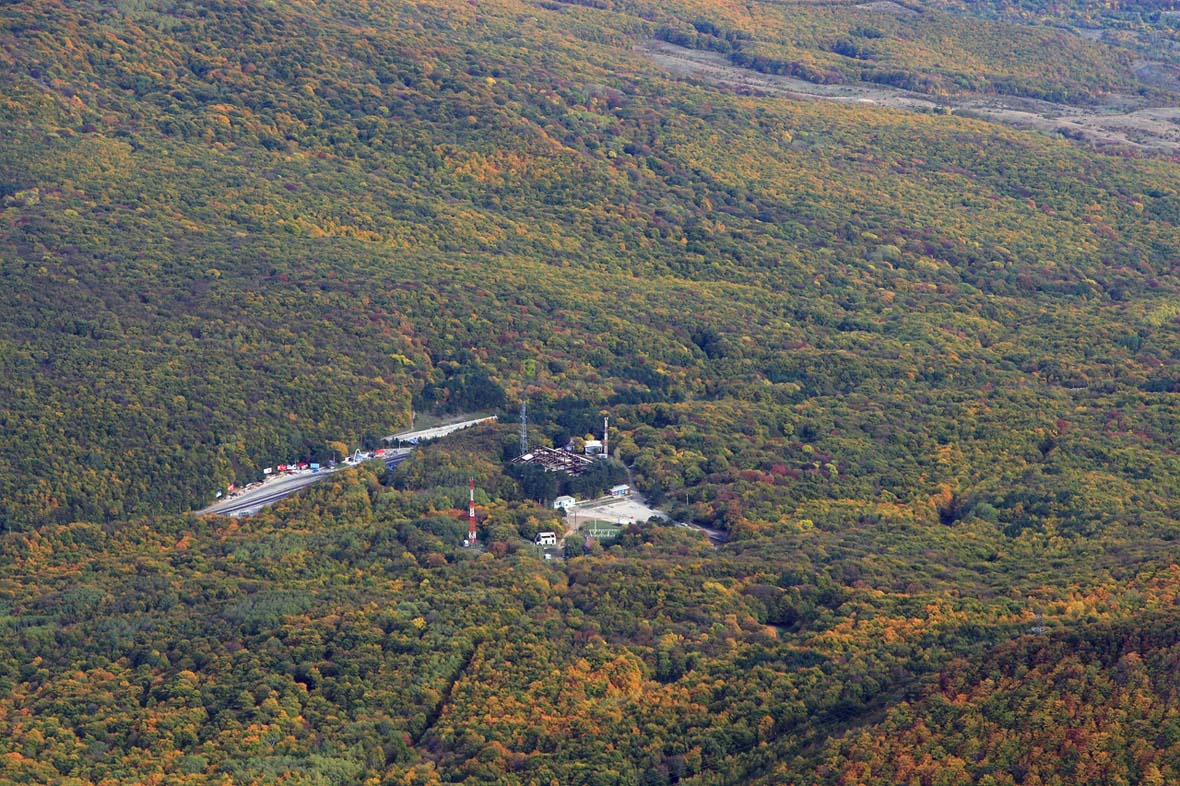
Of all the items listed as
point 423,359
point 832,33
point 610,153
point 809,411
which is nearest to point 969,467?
point 809,411

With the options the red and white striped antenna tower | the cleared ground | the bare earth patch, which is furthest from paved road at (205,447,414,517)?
the bare earth patch

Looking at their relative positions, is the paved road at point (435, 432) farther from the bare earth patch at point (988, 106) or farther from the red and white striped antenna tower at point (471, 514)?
the bare earth patch at point (988, 106)

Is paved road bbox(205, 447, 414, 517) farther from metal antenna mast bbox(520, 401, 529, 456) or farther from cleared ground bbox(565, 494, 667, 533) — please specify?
cleared ground bbox(565, 494, 667, 533)

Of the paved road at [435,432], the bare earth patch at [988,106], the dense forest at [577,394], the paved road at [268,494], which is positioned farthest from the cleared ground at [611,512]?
the bare earth patch at [988,106]

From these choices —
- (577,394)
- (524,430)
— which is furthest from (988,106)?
(524,430)

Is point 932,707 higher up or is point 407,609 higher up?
point 932,707

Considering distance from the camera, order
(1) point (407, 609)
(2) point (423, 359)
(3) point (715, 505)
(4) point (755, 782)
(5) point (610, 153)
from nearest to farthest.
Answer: (4) point (755, 782) < (1) point (407, 609) < (3) point (715, 505) < (2) point (423, 359) < (5) point (610, 153)

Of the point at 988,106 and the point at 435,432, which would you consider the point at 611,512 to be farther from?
the point at 988,106

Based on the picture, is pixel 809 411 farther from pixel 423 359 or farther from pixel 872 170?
pixel 872 170
